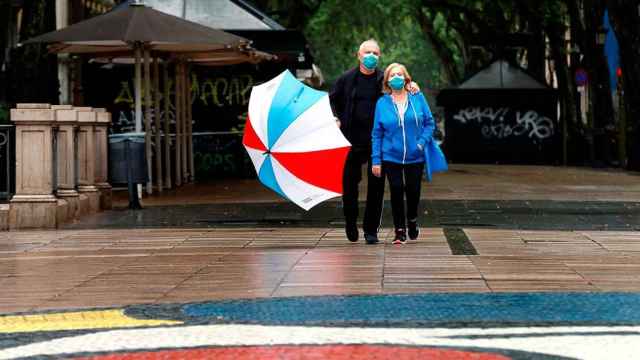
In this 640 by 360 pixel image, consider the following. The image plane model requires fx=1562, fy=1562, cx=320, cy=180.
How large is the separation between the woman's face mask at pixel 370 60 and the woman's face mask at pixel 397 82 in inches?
11.1

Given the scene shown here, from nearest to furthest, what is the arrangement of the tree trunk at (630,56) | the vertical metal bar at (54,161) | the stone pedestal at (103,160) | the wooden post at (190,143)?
the vertical metal bar at (54,161)
the stone pedestal at (103,160)
the wooden post at (190,143)
the tree trunk at (630,56)

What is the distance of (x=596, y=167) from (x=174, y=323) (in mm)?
31418

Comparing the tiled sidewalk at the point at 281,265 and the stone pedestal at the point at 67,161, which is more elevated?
the stone pedestal at the point at 67,161

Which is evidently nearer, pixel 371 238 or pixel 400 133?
pixel 400 133

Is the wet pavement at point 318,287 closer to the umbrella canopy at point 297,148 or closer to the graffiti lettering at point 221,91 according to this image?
the umbrella canopy at point 297,148

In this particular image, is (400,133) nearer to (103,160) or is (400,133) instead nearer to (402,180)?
(402,180)

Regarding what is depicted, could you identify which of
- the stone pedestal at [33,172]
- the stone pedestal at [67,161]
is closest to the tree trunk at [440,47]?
the stone pedestal at [67,161]

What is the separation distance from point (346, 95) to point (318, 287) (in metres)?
3.60

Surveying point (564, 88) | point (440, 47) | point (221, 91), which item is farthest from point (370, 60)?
point (440, 47)

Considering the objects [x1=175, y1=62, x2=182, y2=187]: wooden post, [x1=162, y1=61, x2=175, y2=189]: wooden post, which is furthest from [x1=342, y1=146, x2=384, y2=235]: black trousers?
[x1=175, y1=62, x2=182, y2=187]: wooden post

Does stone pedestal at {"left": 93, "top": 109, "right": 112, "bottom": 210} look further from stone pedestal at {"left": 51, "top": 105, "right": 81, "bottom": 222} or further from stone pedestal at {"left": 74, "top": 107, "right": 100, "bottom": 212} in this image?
stone pedestal at {"left": 51, "top": 105, "right": 81, "bottom": 222}

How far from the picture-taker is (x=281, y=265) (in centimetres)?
1166

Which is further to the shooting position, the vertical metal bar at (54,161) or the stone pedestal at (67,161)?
the stone pedestal at (67,161)

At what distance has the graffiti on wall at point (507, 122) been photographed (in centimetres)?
4425
